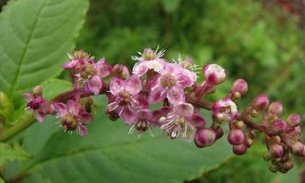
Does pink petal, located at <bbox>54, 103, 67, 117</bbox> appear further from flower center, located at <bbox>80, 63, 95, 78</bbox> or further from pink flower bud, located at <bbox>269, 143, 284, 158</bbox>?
pink flower bud, located at <bbox>269, 143, 284, 158</bbox>

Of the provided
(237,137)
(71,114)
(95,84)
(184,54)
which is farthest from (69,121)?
(184,54)

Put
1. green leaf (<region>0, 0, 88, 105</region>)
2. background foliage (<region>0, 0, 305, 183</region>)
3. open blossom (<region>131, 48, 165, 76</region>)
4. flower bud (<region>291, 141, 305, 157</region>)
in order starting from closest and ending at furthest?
1. flower bud (<region>291, 141, 305, 157</region>)
2. open blossom (<region>131, 48, 165, 76</region>)
3. green leaf (<region>0, 0, 88, 105</region>)
4. background foliage (<region>0, 0, 305, 183</region>)

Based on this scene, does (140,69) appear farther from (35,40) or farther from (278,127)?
(35,40)

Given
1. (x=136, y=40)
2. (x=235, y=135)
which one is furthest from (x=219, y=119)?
(x=136, y=40)

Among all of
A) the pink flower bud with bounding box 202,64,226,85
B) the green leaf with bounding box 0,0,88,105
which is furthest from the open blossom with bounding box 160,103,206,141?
the green leaf with bounding box 0,0,88,105

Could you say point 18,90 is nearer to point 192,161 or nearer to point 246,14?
point 192,161
